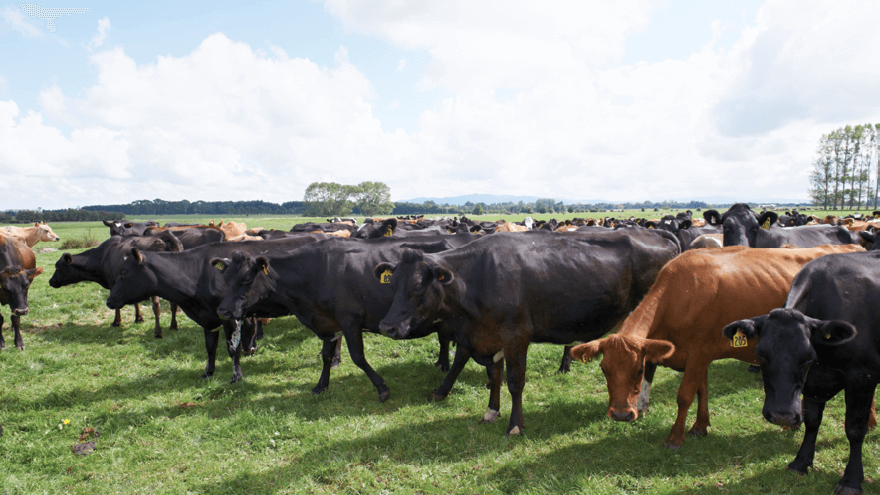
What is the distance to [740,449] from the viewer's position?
4.79m

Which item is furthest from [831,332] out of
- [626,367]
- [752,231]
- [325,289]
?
[752,231]

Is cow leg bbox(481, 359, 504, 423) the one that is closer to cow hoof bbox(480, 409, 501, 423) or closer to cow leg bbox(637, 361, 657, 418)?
cow hoof bbox(480, 409, 501, 423)

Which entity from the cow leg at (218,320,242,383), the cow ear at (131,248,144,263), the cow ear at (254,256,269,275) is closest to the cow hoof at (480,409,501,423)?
the cow ear at (254,256,269,275)

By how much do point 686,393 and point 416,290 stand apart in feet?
10.5

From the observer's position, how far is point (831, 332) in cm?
341

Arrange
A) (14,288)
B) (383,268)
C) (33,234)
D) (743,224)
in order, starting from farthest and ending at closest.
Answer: (33,234) → (743,224) → (14,288) → (383,268)

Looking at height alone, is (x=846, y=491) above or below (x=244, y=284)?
below

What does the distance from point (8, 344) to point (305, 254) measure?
743cm

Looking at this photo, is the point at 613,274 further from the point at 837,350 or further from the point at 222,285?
the point at 222,285

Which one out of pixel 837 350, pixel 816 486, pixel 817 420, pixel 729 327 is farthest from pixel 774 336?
pixel 816 486

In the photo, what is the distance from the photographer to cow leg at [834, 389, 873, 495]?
3855 mm

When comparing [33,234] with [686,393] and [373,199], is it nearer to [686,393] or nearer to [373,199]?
[686,393]

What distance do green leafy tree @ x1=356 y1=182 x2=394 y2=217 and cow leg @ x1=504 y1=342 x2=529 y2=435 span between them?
137m

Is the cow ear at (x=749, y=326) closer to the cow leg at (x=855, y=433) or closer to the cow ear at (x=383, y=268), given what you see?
the cow leg at (x=855, y=433)
